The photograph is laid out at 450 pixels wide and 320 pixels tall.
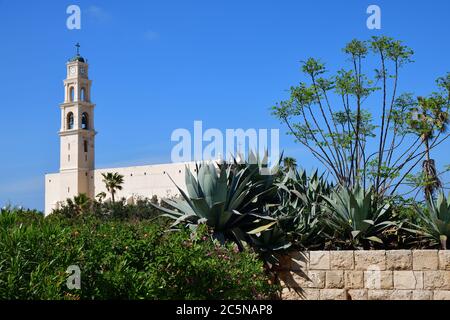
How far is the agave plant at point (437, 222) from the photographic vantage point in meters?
9.50

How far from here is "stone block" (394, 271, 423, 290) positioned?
8.95m

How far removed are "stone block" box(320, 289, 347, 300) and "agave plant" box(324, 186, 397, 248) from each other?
0.89m

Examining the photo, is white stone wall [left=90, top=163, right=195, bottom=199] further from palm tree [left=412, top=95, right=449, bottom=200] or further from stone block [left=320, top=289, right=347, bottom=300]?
stone block [left=320, top=289, right=347, bottom=300]

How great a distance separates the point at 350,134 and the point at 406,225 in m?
8.46

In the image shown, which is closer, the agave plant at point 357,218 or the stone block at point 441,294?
the stone block at point 441,294

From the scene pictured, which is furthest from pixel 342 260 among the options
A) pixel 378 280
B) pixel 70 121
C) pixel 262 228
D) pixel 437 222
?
pixel 70 121

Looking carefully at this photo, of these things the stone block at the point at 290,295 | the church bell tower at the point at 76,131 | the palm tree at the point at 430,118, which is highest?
the church bell tower at the point at 76,131

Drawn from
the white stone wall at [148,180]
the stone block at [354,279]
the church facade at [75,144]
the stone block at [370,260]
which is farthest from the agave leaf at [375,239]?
the church facade at [75,144]

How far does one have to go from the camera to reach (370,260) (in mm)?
9156

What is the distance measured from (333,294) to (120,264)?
13.8ft

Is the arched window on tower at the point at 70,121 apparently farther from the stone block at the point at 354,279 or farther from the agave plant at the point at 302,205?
the stone block at the point at 354,279

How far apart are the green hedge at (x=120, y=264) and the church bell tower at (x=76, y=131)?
74.4 m

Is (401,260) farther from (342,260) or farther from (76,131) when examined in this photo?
(76,131)
